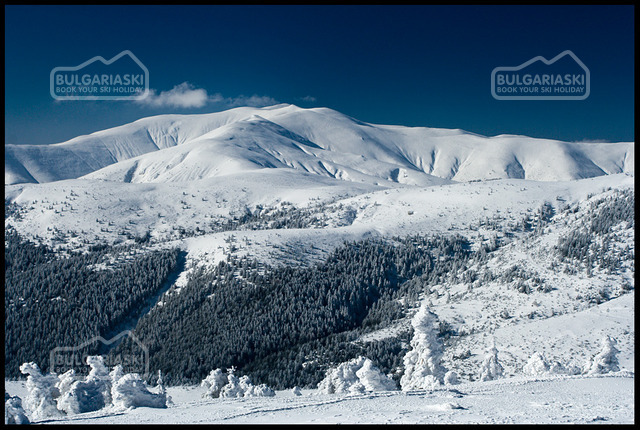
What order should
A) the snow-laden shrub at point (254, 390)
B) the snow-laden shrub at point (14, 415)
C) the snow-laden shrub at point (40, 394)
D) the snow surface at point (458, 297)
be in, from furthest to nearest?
the snow-laden shrub at point (254, 390), the snow-laden shrub at point (40, 394), the snow-laden shrub at point (14, 415), the snow surface at point (458, 297)

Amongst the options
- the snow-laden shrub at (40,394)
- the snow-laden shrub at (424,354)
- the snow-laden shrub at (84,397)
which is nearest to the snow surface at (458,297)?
the snow-laden shrub at (84,397)

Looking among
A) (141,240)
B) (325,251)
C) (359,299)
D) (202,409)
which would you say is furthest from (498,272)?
(141,240)

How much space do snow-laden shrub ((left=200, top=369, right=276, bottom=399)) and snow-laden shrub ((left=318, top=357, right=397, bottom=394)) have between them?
7878mm

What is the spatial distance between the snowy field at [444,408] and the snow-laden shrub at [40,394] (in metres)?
26.4

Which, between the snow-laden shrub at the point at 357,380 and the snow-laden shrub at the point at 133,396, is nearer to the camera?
the snow-laden shrub at the point at 133,396

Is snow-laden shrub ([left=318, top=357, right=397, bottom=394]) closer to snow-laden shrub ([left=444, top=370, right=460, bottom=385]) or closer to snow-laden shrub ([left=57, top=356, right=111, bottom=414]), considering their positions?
snow-laden shrub ([left=444, top=370, right=460, bottom=385])

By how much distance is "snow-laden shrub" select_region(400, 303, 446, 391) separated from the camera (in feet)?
150

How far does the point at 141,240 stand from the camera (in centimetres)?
15638

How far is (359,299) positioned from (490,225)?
184 feet

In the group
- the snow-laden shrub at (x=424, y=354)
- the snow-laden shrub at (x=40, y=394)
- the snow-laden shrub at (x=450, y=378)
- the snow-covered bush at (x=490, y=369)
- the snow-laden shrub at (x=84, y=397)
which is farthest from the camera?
the snow-covered bush at (x=490, y=369)

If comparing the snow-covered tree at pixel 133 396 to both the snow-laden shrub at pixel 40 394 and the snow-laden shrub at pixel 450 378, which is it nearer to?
the snow-laden shrub at pixel 40 394

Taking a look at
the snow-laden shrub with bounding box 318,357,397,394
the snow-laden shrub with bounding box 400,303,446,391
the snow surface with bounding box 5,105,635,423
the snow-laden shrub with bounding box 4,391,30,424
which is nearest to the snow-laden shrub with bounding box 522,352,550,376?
the snow surface with bounding box 5,105,635,423

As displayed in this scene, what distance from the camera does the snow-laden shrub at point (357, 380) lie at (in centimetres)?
4866

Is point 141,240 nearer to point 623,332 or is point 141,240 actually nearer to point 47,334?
point 47,334
